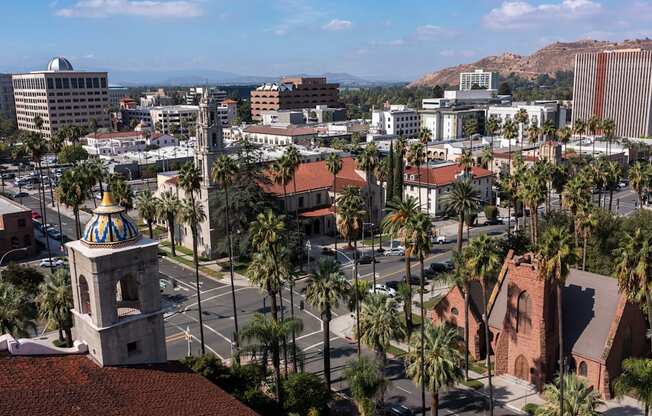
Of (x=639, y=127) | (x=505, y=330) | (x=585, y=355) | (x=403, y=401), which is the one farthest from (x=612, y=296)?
(x=639, y=127)

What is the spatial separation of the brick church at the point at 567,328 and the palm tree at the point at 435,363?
9876 mm

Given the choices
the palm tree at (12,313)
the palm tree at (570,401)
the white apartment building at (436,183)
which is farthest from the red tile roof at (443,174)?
the palm tree at (12,313)

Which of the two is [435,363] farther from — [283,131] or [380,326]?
[283,131]

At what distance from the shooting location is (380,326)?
39844 millimetres

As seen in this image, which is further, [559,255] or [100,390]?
[559,255]

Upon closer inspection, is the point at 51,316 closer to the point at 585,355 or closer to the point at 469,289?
the point at 469,289

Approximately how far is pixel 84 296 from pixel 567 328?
119 ft

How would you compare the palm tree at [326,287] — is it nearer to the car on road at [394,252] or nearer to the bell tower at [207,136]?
the car on road at [394,252]

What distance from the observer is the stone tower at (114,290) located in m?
25.0

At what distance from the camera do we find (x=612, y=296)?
45438 millimetres

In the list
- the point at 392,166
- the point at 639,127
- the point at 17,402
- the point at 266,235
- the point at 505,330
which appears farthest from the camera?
the point at 639,127

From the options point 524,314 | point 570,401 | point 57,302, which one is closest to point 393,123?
point 524,314

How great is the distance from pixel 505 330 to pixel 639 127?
17070 centimetres

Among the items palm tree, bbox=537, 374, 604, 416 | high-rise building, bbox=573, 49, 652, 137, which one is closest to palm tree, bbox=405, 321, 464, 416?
palm tree, bbox=537, 374, 604, 416
